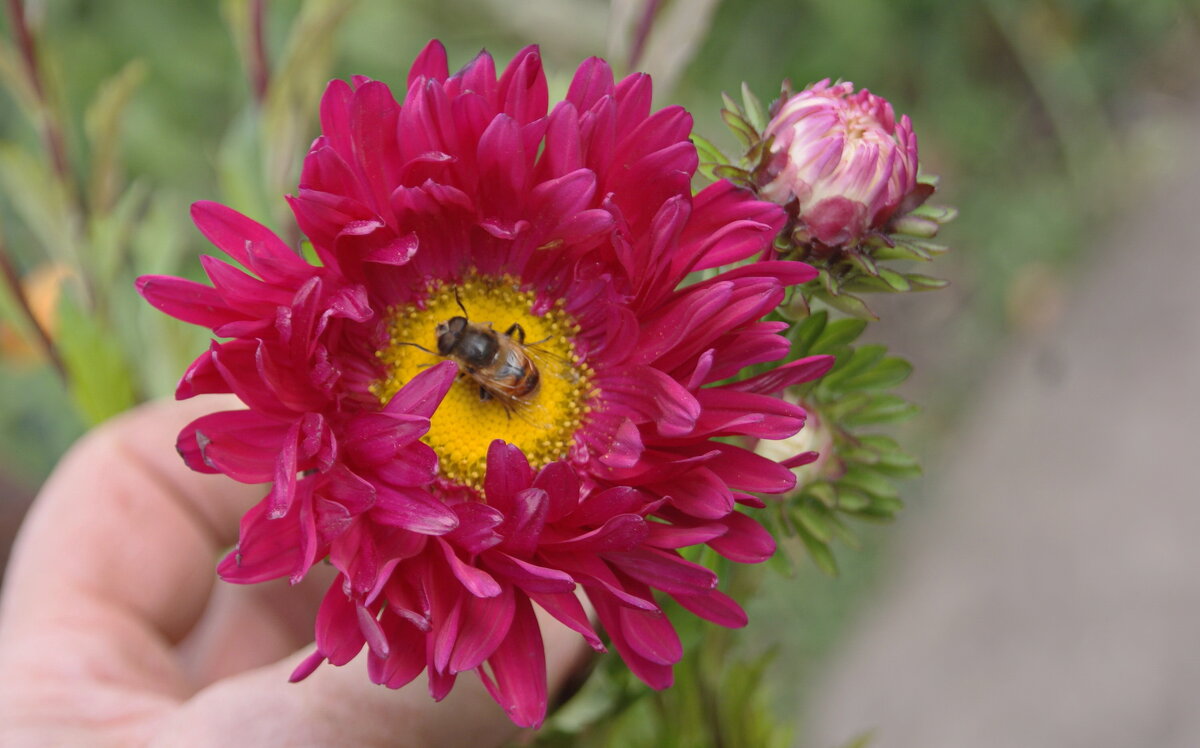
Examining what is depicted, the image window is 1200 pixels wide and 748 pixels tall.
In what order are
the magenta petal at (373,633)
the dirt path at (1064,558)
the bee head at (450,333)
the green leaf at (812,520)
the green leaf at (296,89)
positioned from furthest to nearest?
1. the dirt path at (1064,558)
2. the green leaf at (296,89)
3. the bee head at (450,333)
4. the green leaf at (812,520)
5. the magenta petal at (373,633)

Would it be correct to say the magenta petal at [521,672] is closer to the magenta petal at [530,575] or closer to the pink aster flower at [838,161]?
the magenta petal at [530,575]

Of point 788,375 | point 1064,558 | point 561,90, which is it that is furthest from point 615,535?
point 1064,558

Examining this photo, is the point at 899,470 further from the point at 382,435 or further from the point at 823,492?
the point at 382,435

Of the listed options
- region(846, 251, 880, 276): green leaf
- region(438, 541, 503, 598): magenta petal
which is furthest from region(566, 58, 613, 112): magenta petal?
region(438, 541, 503, 598): magenta petal

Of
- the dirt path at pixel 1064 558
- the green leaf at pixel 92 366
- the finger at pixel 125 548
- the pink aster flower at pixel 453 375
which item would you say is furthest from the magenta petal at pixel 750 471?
the dirt path at pixel 1064 558

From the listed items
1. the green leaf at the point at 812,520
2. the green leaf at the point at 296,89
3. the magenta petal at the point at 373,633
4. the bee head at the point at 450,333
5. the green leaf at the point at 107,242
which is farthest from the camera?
the green leaf at the point at 107,242

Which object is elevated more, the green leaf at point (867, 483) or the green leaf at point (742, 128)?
the green leaf at point (742, 128)
